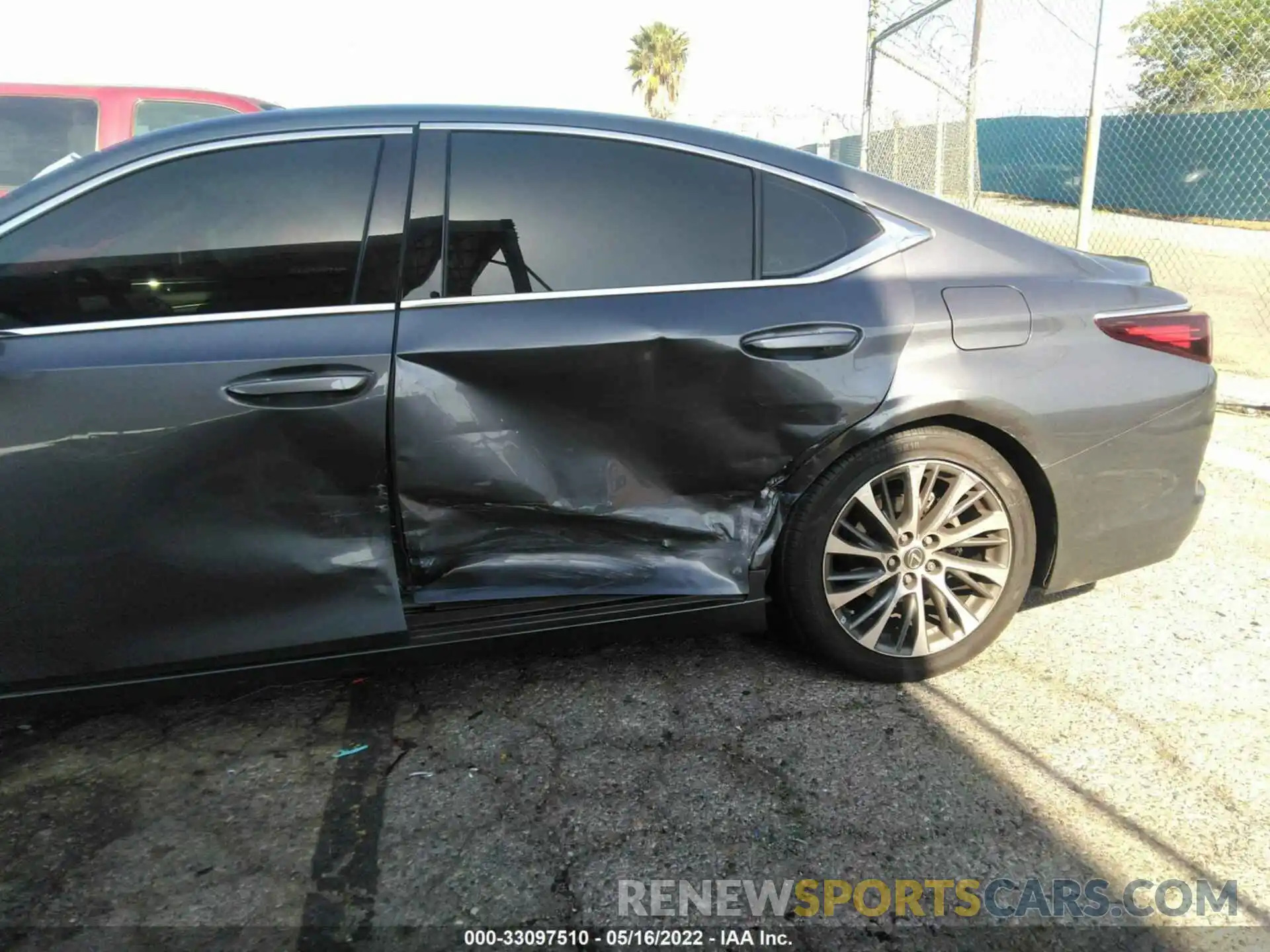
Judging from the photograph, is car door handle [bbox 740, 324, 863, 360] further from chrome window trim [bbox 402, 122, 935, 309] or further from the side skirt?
the side skirt

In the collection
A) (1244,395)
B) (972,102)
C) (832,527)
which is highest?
(972,102)

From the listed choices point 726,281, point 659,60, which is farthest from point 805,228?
point 659,60

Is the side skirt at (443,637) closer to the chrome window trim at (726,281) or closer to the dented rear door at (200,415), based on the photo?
the dented rear door at (200,415)

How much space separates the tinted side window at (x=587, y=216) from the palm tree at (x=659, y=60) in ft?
143

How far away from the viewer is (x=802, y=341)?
2438mm

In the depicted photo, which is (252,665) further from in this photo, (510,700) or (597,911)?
(597,911)

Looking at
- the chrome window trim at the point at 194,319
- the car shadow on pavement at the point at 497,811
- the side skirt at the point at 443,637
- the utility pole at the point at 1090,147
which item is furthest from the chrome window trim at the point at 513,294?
the utility pole at the point at 1090,147

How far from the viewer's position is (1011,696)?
8.78 feet

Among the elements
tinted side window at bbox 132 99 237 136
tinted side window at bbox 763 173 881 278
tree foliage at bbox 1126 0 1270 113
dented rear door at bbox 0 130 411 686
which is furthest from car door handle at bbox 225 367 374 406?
tree foliage at bbox 1126 0 1270 113

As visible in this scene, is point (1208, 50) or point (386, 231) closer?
point (386, 231)

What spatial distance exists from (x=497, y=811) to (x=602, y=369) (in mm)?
1140

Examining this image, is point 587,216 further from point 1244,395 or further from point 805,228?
point 1244,395

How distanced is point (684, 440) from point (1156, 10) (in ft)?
24.8

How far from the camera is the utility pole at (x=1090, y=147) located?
5.80 m
